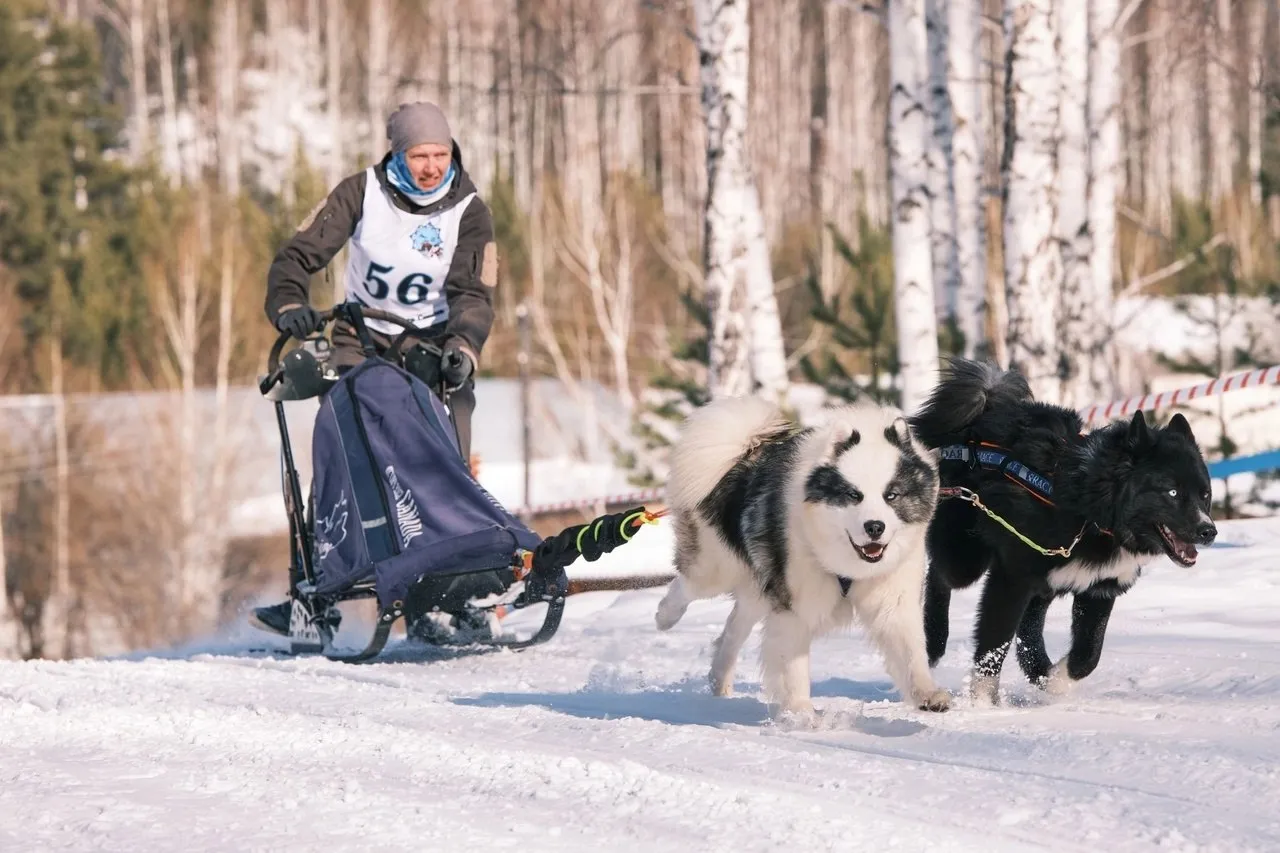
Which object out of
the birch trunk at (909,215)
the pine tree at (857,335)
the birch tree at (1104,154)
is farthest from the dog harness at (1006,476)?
the pine tree at (857,335)

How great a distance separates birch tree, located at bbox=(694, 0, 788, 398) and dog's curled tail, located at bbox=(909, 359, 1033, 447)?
6321 millimetres

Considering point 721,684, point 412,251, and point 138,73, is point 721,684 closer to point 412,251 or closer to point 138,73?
point 412,251

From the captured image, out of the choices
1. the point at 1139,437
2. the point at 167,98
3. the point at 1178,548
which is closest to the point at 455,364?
the point at 1139,437

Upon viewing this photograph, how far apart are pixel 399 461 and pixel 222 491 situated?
21.9 meters

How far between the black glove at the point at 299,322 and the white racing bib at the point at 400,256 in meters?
0.37

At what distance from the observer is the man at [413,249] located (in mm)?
6215

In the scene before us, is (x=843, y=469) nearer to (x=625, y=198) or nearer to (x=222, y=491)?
(x=222, y=491)

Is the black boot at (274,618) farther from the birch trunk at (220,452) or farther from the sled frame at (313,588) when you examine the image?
the birch trunk at (220,452)

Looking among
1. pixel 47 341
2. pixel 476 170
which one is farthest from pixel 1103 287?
pixel 476 170

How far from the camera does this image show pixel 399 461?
19.4 feet

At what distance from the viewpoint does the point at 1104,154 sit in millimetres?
13461

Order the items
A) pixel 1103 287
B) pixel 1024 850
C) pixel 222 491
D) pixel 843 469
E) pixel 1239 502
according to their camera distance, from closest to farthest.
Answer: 1. pixel 1024 850
2. pixel 843 469
3. pixel 1239 502
4. pixel 1103 287
5. pixel 222 491

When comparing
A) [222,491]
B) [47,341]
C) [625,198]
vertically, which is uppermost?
[625,198]

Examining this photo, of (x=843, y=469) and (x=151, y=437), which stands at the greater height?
(x=843, y=469)
